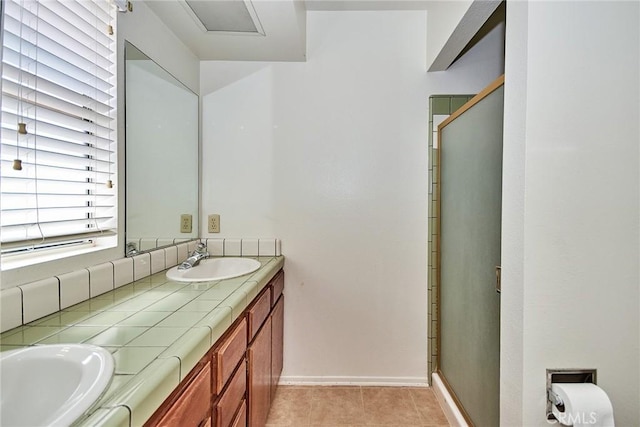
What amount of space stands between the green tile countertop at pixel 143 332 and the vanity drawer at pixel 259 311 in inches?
3.6

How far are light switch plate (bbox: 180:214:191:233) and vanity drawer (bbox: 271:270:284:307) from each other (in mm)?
650

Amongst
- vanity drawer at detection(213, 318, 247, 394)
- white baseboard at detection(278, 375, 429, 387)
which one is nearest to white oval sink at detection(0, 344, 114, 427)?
vanity drawer at detection(213, 318, 247, 394)

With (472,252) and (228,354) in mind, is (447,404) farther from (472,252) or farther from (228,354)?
(228,354)

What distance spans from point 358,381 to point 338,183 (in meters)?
1.34

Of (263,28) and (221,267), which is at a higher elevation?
(263,28)

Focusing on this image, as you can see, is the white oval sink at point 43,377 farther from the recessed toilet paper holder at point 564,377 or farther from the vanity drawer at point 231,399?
the recessed toilet paper holder at point 564,377

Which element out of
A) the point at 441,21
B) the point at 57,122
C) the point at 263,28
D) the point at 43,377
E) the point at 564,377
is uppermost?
the point at 441,21

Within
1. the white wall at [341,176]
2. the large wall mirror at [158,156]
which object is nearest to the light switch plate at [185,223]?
the large wall mirror at [158,156]

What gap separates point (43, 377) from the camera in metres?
0.67

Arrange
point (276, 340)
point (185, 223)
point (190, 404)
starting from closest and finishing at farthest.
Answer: point (190, 404) < point (276, 340) < point (185, 223)

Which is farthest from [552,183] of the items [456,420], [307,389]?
[307,389]

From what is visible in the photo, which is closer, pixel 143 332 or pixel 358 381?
pixel 143 332

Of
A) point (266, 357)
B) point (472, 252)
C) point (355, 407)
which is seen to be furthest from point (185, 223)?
point (472, 252)

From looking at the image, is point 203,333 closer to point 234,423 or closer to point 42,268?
point 234,423
